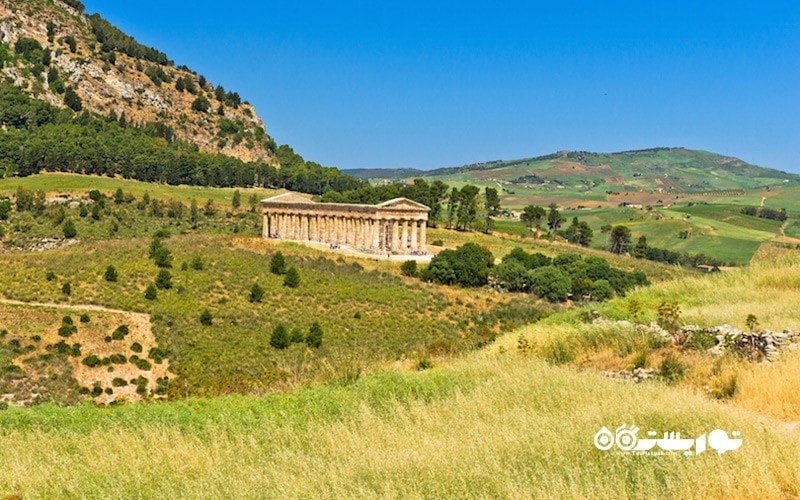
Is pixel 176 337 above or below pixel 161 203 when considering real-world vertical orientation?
below

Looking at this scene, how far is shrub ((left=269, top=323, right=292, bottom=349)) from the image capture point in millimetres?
42150

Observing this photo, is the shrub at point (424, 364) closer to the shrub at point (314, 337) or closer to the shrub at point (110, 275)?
the shrub at point (314, 337)

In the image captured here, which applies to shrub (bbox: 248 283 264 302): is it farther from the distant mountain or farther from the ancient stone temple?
the distant mountain

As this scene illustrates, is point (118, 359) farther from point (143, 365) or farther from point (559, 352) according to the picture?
point (559, 352)

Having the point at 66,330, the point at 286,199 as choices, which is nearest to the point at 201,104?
the point at 286,199

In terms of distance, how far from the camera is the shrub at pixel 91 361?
3731 cm

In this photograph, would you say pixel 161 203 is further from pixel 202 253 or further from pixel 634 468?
pixel 634 468

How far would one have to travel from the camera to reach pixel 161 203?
9331cm

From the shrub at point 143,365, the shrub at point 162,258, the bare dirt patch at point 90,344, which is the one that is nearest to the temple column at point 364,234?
the shrub at point 162,258

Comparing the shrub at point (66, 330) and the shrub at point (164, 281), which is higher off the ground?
the shrub at point (164, 281)

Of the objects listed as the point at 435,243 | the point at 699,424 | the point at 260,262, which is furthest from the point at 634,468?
the point at 435,243

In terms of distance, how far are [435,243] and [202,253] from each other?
115ft

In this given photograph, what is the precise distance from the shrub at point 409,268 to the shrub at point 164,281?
2544 cm

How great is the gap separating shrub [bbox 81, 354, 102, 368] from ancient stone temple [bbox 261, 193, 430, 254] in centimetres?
4497
